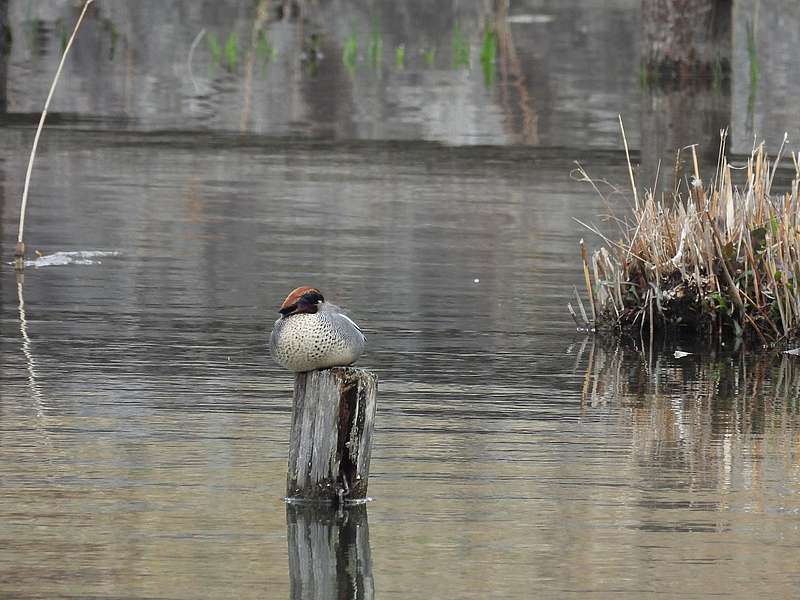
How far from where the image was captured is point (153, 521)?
23.8ft

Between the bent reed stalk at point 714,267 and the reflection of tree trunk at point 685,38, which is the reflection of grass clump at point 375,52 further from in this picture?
the bent reed stalk at point 714,267

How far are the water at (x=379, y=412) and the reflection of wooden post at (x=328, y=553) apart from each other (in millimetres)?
16

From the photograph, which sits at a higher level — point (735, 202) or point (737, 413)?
point (735, 202)

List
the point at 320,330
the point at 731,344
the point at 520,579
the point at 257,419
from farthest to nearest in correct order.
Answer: the point at 731,344 < the point at 257,419 < the point at 320,330 < the point at 520,579

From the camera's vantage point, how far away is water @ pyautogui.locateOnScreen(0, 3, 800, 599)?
6.82 m

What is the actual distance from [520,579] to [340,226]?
960 centimetres

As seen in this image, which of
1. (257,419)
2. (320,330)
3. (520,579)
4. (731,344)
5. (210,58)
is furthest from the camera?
(210,58)

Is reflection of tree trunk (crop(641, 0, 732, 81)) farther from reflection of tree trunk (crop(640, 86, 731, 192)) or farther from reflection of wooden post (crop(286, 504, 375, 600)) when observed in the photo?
reflection of wooden post (crop(286, 504, 375, 600))

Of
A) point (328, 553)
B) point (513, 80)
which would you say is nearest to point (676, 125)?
point (513, 80)

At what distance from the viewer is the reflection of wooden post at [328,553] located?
21.5 feet

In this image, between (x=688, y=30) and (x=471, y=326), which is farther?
(x=688, y=30)

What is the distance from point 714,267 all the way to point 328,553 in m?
4.91

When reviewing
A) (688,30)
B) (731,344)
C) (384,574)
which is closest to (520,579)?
(384,574)

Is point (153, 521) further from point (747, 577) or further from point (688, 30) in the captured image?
point (688, 30)
